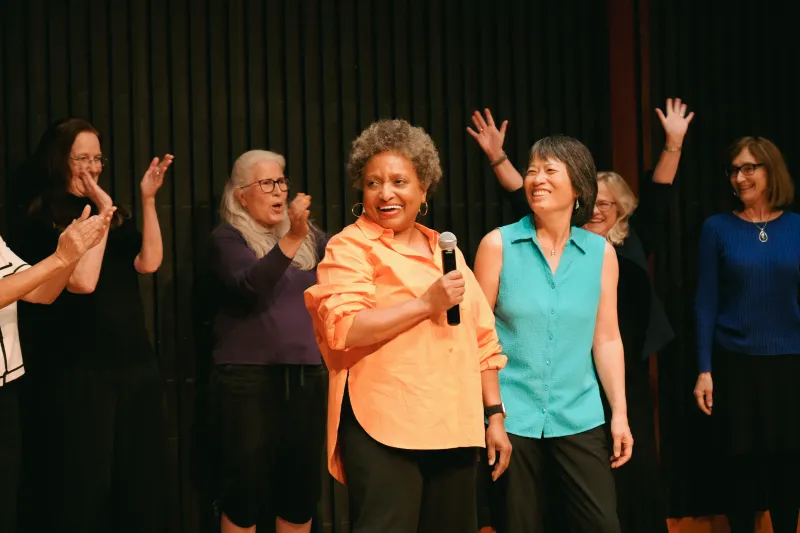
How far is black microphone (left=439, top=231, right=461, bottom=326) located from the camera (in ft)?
8.01

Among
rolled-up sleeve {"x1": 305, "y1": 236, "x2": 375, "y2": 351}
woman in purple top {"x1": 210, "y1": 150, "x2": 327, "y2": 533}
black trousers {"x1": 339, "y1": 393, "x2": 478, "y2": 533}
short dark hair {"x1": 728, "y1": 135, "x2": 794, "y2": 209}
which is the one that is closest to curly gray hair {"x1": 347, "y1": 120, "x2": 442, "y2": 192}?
rolled-up sleeve {"x1": 305, "y1": 236, "x2": 375, "y2": 351}

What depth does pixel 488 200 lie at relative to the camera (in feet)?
15.1

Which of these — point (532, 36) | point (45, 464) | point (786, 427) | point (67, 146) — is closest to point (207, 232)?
point (67, 146)

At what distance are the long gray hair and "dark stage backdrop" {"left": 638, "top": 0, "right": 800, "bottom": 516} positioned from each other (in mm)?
1791

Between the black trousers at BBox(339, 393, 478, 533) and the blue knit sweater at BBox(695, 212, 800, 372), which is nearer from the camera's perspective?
the black trousers at BBox(339, 393, 478, 533)

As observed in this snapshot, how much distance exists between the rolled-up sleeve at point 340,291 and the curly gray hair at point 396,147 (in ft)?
0.76

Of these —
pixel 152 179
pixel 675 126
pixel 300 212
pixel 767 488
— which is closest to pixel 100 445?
pixel 152 179

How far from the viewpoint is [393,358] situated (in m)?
2.43

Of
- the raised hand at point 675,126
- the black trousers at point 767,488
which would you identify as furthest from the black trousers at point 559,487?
the raised hand at point 675,126

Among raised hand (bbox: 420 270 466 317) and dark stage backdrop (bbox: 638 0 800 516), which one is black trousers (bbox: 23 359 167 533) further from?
dark stage backdrop (bbox: 638 0 800 516)

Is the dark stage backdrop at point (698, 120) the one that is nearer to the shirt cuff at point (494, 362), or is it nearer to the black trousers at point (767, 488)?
the black trousers at point (767, 488)

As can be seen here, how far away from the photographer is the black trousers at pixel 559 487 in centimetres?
278

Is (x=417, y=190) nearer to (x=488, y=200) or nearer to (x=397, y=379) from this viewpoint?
(x=397, y=379)

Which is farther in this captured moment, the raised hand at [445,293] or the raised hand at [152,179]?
the raised hand at [152,179]
